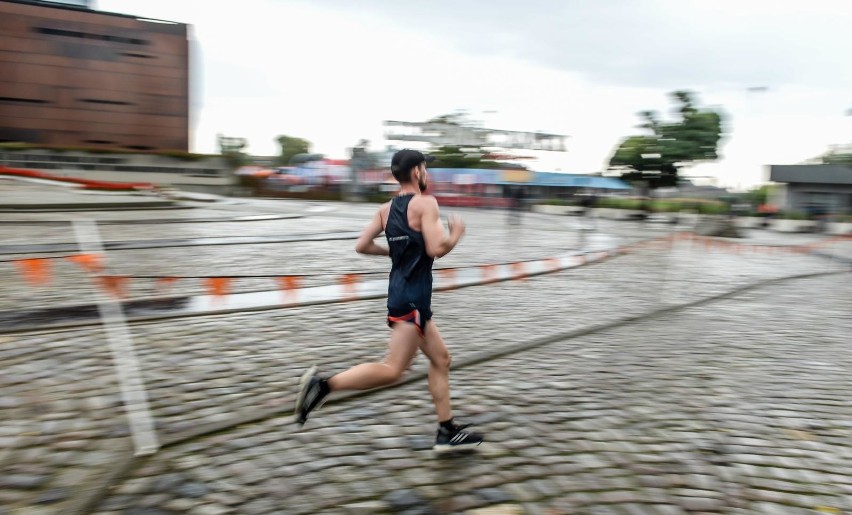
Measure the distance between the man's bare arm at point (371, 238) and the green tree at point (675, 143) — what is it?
49150 mm

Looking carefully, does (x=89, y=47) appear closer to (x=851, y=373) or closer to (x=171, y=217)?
(x=171, y=217)

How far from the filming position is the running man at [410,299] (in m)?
3.51

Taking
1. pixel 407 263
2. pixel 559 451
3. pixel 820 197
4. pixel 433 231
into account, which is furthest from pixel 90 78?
pixel 559 451

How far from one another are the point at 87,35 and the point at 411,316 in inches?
2398

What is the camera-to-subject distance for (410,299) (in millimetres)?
3535

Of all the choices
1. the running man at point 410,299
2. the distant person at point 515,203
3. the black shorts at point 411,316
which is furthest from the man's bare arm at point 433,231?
the distant person at point 515,203

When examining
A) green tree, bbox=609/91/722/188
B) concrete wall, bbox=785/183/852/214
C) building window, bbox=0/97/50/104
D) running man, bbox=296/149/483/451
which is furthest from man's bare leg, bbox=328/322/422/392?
building window, bbox=0/97/50/104

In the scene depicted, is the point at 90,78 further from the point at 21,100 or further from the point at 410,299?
the point at 410,299

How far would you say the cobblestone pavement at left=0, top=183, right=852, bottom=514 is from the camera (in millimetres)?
3250

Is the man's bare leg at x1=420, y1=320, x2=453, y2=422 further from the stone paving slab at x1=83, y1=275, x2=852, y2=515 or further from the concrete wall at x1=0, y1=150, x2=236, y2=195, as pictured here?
the concrete wall at x1=0, y1=150, x2=236, y2=195

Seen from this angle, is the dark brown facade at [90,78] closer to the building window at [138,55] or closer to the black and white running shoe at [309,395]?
the building window at [138,55]

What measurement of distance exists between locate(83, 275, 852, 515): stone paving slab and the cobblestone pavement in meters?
0.01

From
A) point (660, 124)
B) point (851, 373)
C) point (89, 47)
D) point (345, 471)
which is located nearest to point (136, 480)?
point (345, 471)

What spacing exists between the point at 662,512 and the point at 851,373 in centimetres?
372
